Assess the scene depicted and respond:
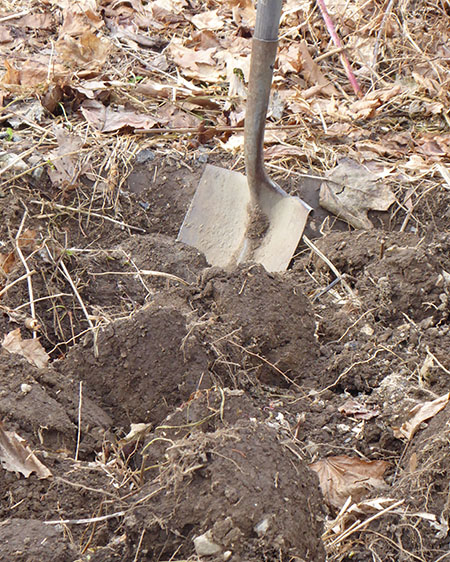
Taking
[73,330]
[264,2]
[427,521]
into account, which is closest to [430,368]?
[427,521]

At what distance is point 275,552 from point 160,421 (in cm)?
71

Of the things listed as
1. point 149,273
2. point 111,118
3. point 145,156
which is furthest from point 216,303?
point 111,118

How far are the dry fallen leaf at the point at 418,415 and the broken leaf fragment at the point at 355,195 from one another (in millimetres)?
1206

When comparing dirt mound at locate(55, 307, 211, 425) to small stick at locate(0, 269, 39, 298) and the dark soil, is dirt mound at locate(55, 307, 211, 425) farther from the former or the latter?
small stick at locate(0, 269, 39, 298)

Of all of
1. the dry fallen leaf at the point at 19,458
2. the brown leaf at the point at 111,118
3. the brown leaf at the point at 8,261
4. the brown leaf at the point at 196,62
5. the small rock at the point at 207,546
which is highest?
the small rock at the point at 207,546

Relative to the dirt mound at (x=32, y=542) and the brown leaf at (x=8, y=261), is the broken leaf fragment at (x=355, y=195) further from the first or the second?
the dirt mound at (x=32, y=542)

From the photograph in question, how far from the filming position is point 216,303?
8.14 feet

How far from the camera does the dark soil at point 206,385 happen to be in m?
1.54

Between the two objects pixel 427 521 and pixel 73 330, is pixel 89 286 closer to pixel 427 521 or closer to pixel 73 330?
pixel 73 330

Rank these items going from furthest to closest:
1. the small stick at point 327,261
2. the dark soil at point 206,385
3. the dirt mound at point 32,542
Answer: the small stick at point 327,261 < the dark soil at point 206,385 < the dirt mound at point 32,542

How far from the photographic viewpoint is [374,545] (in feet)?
5.68

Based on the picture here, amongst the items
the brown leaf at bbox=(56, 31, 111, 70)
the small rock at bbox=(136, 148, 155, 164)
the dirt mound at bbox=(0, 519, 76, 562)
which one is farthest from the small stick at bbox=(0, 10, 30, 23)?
the dirt mound at bbox=(0, 519, 76, 562)

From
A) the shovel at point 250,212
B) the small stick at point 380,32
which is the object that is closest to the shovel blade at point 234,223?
the shovel at point 250,212

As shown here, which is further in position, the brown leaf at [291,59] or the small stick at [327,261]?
the brown leaf at [291,59]
